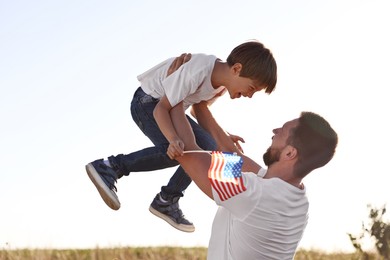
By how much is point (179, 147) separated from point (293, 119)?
827 mm

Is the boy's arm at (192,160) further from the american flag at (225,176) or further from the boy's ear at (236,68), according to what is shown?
the boy's ear at (236,68)

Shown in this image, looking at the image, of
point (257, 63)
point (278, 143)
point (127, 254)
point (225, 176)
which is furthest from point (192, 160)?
point (127, 254)

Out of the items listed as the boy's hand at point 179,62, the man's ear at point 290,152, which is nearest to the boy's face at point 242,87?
the boy's hand at point 179,62

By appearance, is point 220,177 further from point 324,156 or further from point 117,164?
point 117,164

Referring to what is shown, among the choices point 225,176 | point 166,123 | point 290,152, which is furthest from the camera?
point 166,123

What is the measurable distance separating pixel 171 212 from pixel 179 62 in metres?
1.49

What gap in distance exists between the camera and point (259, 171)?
5.45 meters

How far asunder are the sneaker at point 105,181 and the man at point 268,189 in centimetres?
123

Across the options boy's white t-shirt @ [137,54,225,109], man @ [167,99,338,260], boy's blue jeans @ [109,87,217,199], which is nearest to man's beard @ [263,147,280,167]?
man @ [167,99,338,260]

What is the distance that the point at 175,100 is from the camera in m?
5.55

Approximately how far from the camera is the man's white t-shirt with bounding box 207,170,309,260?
4.87m

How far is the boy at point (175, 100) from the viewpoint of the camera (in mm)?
5551

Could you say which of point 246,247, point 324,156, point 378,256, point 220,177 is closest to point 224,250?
point 246,247

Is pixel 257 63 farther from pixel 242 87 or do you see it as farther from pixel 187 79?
pixel 187 79
